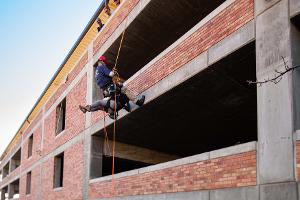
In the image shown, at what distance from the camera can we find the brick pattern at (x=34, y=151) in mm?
24584

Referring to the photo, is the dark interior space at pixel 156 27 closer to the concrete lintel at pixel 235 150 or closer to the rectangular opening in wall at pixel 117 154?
the rectangular opening in wall at pixel 117 154

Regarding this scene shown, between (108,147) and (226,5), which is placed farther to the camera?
(108,147)

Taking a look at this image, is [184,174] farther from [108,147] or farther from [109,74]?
[108,147]

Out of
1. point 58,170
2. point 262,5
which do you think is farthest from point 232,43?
point 58,170

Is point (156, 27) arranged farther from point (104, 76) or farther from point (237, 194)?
point (237, 194)

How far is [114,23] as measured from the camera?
14.3 metres

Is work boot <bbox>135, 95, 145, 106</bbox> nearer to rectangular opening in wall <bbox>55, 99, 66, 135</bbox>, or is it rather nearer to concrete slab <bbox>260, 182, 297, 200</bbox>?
concrete slab <bbox>260, 182, 297, 200</bbox>

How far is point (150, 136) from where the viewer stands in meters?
15.2

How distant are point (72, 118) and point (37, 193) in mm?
7326

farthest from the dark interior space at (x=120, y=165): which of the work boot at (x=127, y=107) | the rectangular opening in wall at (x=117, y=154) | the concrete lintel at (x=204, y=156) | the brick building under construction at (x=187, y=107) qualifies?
the work boot at (x=127, y=107)

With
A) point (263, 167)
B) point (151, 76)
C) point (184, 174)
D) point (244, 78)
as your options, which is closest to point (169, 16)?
point (151, 76)

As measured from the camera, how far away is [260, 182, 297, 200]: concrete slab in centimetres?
625

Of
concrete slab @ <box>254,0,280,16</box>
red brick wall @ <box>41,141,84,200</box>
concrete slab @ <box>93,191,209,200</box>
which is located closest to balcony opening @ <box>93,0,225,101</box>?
red brick wall @ <box>41,141,84,200</box>

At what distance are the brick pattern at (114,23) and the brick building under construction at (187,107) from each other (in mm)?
41
